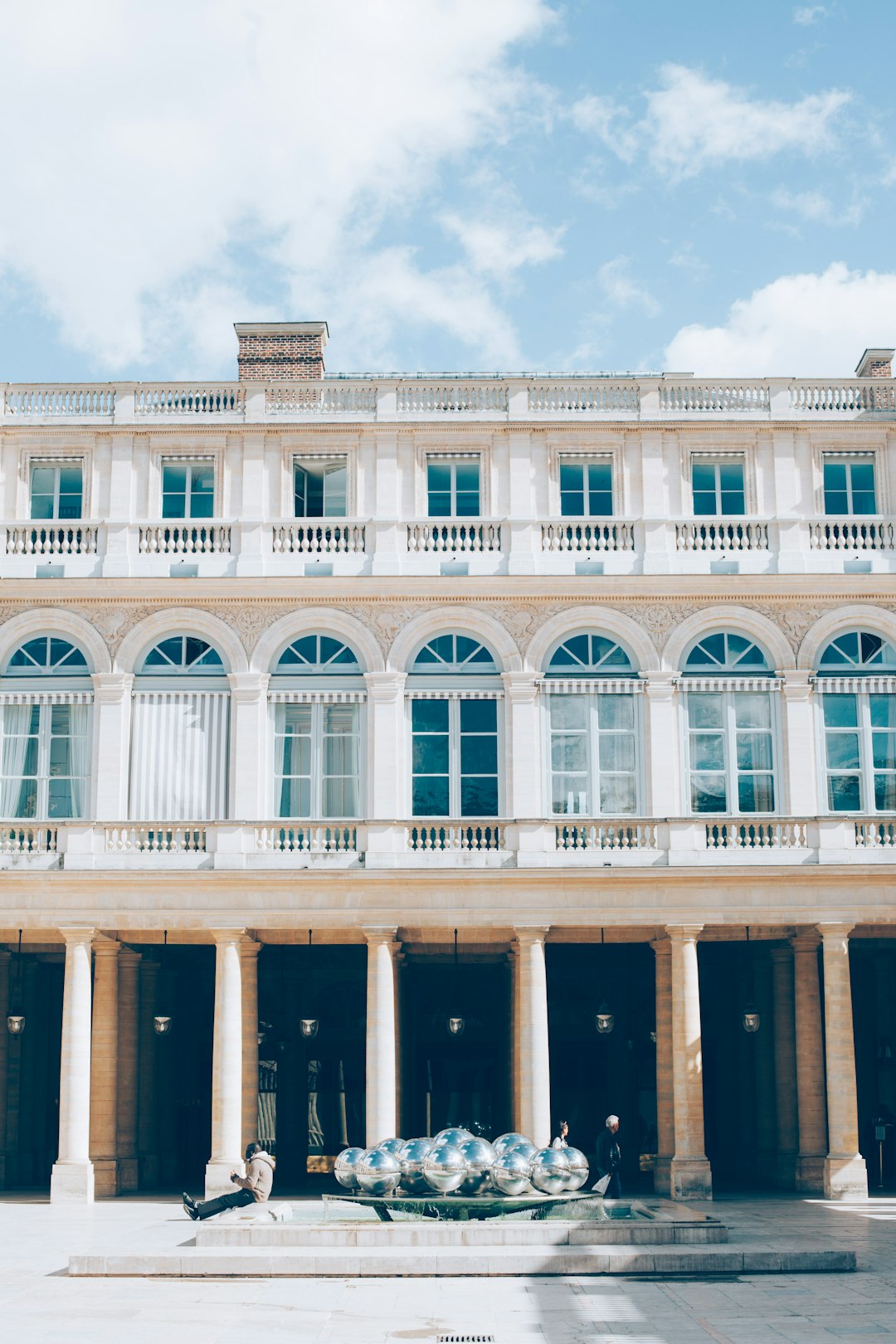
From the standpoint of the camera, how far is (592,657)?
32562 mm

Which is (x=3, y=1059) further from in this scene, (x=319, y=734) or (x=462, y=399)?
(x=462, y=399)

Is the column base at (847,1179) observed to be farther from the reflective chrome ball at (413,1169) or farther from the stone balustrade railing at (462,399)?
the stone balustrade railing at (462,399)

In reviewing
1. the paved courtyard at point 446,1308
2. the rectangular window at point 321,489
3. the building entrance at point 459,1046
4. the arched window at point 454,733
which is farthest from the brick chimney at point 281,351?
the paved courtyard at point 446,1308

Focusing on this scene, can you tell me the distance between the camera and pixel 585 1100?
34.8m

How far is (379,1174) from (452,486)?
1542 cm

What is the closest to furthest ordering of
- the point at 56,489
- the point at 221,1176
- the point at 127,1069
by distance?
1. the point at 221,1176
2. the point at 127,1069
3. the point at 56,489

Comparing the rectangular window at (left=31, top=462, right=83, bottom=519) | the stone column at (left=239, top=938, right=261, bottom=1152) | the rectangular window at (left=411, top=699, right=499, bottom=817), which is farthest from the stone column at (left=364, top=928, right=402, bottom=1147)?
the rectangular window at (left=31, top=462, right=83, bottom=519)

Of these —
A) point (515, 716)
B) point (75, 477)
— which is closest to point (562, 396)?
point (515, 716)

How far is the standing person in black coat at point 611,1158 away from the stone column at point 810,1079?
5.26 meters

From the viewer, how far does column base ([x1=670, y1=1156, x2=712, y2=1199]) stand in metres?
29.5

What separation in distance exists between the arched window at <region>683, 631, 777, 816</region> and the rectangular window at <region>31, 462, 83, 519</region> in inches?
490

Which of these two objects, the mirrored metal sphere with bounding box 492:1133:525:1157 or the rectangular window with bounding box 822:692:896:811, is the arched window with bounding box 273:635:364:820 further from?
the mirrored metal sphere with bounding box 492:1133:525:1157

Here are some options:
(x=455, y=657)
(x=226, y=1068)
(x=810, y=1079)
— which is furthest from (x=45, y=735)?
(x=810, y=1079)

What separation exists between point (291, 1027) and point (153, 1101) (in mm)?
3106
